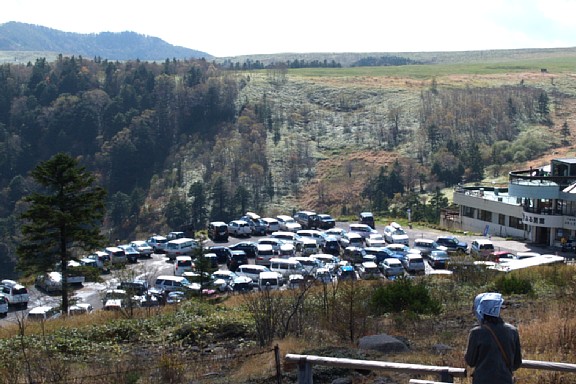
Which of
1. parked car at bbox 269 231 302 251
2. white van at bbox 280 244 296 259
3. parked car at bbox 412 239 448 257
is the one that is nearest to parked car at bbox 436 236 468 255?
parked car at bbox 412 239 448 257

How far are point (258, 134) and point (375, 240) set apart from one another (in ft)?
210

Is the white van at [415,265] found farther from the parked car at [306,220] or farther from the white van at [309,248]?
the parked car at [306,220]

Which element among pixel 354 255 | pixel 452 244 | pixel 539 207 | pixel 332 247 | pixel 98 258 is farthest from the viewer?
pixel 98 258

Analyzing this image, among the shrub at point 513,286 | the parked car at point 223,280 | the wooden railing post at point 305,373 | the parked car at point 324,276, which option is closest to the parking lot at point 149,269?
the parked car at point 223,280

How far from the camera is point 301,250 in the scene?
43062mm

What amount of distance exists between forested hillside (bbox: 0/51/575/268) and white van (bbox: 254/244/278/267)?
25.2 m

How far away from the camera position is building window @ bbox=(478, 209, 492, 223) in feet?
155

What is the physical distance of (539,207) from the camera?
4153 cm

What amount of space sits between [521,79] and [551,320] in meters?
126

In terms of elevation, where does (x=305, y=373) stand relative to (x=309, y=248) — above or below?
above

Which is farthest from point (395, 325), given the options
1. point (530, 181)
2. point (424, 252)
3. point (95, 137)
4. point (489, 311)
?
point (95, 137)

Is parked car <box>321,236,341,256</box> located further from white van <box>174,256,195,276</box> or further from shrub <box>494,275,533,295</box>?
shrub <box>494,275,533,295</box>

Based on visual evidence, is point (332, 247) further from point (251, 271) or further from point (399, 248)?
point (251, 271)

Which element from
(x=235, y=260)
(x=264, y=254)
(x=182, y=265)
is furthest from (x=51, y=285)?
(x=264, y=254)
